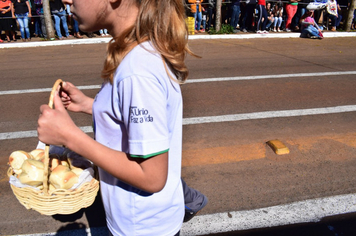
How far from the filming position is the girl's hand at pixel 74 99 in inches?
76.0

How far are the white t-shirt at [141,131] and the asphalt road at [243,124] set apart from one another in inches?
75.0

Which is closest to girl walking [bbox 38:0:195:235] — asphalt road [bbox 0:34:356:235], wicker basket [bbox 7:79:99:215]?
wicker basket [bbox 7:79:99:215]

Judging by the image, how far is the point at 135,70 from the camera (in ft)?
4.13

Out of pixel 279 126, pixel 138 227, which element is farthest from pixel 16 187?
pixel 279 126

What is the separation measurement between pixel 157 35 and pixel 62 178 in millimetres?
1000

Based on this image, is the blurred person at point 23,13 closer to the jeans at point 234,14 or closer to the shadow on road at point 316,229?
the jeans at point 234,14

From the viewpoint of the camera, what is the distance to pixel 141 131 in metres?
1.27

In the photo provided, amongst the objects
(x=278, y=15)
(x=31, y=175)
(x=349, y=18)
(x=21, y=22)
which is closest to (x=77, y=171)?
(x=31, y=175)

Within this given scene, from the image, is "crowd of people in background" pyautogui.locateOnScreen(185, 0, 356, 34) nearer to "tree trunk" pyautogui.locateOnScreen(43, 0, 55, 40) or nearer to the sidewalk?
the sidewalk

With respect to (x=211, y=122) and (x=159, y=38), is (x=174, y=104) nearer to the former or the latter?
(x=159, y=38)

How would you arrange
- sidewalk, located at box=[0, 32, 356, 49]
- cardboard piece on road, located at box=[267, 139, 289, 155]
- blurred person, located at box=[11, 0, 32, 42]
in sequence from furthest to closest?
blurred person, located at box=[11, 0, 32, 42] → sidewalk, located at box=[0, 32, 356, 49] → cardboard piece on road, located at box=[267, 139, 289, 155]

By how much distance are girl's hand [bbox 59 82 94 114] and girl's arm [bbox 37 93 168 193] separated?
564mm

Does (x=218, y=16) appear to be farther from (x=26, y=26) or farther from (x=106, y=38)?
(x=26, y=26)

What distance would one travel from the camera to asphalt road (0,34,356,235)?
3.70 metres
